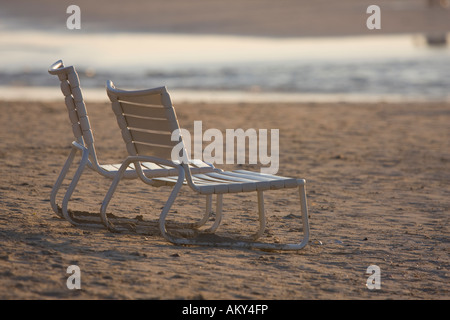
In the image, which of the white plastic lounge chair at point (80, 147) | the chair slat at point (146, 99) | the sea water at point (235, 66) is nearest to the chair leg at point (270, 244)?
the white plastic lounge chair at point (80, 147)

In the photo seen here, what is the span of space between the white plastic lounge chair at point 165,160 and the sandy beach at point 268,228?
0.55 ft

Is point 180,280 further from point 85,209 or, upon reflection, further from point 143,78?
point 143,78

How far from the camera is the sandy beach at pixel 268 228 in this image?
4441mm

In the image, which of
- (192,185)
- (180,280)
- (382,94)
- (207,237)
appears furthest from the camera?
(382,94)

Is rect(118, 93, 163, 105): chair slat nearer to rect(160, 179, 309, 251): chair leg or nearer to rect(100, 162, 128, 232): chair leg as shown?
rect(100, 162, 128, 232): chair leg

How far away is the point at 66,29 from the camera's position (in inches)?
1352

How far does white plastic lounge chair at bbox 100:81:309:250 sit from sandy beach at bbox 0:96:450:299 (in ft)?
0.55

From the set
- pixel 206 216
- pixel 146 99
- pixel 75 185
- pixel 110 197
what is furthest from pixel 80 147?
pixel 206 216

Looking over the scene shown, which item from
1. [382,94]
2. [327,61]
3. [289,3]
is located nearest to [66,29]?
[289,3]

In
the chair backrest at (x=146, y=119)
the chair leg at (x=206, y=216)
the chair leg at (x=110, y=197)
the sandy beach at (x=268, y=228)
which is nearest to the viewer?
Result: the sandy beach at (x=268, y=228)

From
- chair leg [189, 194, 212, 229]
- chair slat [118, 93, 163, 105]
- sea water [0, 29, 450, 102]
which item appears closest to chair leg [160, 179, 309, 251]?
chair leg [189, 194, 212, 229]

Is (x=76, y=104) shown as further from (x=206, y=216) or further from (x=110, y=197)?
(x=206, y=216)

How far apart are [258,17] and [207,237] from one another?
3108cm

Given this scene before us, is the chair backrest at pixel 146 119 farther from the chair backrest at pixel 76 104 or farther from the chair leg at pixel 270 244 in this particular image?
the chair leg at pixel 270 244
